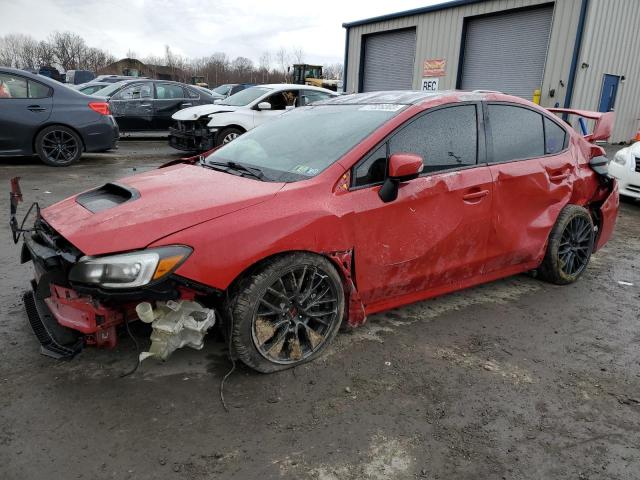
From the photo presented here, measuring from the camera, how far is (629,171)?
779 centimetres

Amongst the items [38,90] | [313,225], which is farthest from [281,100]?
[313,225]

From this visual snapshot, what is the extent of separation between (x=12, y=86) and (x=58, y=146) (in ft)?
3.78

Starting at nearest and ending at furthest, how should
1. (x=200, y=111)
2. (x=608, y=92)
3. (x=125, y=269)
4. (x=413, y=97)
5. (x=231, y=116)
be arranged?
(x=125, y=269) → (x=413, y=97) → (x=231, y=116) → (x=200, y=111) → (x=608, y=92)

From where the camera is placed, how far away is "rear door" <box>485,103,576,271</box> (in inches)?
148

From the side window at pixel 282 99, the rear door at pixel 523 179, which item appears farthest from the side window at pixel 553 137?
the side window at pixel 282 99

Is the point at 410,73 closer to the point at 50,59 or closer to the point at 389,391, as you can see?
the point at 389,391

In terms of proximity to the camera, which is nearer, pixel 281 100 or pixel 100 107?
pixel 100 107

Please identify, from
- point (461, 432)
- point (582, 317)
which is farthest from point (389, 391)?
point (582, 317)

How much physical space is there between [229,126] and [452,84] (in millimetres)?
9156

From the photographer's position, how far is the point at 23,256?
3.18 metres

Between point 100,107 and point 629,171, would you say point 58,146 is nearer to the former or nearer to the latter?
point 100,107

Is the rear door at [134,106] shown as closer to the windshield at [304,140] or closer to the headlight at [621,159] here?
the windshield at [304,140]

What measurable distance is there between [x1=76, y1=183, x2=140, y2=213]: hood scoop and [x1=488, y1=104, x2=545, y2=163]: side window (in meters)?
2.49

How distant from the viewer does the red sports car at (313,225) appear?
2586 mm
